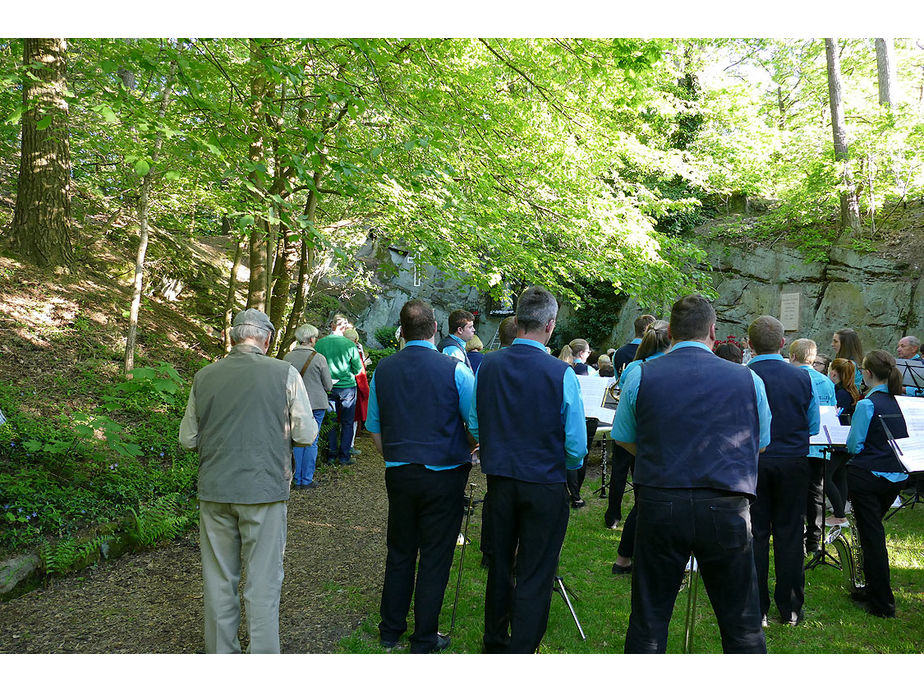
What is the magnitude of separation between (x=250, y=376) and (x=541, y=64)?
24.0ft

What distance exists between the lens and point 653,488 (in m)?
3.14

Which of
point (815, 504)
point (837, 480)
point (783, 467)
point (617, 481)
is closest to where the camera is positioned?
point (783, 467)

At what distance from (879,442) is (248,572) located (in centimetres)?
454

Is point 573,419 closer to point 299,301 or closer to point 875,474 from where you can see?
point 875,474

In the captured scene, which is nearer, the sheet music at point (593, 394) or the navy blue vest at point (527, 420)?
the navy blue vest at point (527, 420)

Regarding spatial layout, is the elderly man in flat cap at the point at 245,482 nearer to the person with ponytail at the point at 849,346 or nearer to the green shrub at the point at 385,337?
the person with ponytail at the point at 849,346

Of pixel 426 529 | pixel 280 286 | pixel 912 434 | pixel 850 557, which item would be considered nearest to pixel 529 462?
pixel 426 529

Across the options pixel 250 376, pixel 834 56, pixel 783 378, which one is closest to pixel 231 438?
pixel 250 376

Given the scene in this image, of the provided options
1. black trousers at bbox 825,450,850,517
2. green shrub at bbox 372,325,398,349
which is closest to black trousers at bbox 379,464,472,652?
black trousers at bbox 825,450,850,517

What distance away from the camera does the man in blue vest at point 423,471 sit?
3.88 metres

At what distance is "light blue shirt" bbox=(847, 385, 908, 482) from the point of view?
460cm

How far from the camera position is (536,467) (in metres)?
3.49

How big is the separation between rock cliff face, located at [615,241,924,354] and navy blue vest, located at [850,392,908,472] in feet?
35.9

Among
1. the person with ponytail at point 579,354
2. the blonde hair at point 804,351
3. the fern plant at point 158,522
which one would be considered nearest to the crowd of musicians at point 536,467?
the blonde hair at point 804,351
